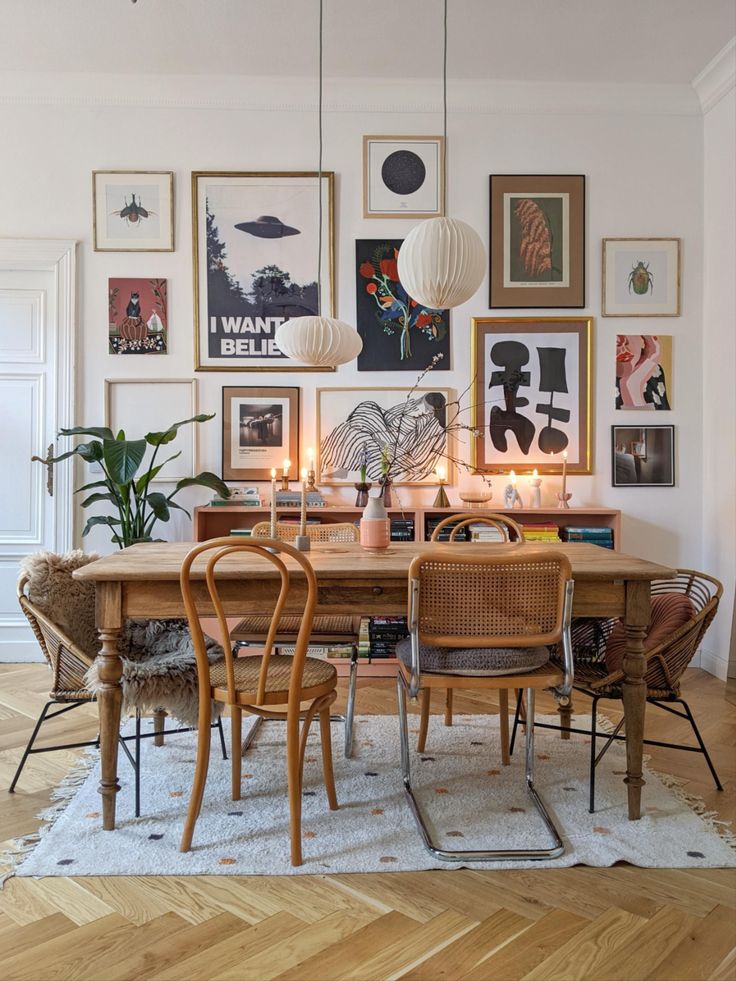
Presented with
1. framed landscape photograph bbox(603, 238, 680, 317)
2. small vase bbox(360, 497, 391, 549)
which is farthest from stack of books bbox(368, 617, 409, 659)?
framed landscape photograph bbox(603, 238, 680, 317)

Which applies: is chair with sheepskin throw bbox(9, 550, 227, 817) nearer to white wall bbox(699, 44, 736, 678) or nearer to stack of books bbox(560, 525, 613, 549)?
stack of books bbox(560, 525, 613, 549)

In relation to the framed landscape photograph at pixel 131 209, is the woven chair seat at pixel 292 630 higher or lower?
lower

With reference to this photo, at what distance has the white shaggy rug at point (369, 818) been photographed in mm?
2109

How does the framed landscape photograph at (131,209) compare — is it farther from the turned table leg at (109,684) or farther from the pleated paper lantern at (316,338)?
the turned table leg at (109,684)

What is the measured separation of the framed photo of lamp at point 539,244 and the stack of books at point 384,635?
1992mm

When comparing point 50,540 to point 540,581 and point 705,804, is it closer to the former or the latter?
point 540,581

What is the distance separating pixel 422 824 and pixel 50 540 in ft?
10.1

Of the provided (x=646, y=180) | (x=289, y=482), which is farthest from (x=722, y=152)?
(x=289, y=482)

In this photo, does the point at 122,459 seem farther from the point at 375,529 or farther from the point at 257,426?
the point at 375,529

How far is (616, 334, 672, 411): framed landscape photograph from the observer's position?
4531mm

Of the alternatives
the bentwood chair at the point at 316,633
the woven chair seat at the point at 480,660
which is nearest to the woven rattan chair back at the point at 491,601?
the woven chair seat at the point at 480,660

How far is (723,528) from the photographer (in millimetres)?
4277

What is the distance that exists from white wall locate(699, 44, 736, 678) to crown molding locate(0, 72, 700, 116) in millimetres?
311

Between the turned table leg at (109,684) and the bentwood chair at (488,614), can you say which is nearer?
the bentwood chair at (488,614)
